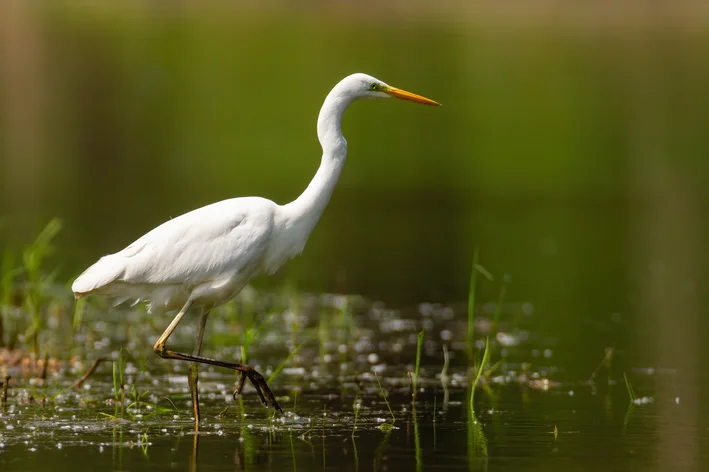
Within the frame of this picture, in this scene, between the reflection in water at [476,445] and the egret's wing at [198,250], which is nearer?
the reflection in water at [476,445]

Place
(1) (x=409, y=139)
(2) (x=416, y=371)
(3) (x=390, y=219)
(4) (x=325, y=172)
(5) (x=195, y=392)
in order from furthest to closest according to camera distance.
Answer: (1) (x=409, y=139) → (3) (x=390, y=219) → (2) (x=416, y=371) → (4) (x=325, y=172) → (5) (x=195, y=392)

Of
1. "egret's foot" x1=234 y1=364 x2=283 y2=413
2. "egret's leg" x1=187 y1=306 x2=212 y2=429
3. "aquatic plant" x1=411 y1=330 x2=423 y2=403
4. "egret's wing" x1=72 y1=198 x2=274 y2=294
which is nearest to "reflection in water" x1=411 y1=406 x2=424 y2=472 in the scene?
"aquatic plant" x1=411 y1=330 x2=423 y2=403

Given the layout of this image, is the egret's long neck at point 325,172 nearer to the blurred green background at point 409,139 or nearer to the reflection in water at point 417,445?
the reflection in water at point 417,445

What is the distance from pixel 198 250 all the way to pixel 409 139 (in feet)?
83.1

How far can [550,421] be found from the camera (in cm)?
816

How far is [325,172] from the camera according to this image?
840cm

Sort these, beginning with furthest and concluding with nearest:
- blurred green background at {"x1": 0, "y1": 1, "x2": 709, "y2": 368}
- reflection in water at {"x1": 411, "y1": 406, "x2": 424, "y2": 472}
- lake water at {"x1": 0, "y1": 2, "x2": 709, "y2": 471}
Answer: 1. blurred green background at {"x1": 0, "y1": 1, "x2": 709, "y2": 368}
2. lake water at {"x1": 0, "y1": 2, "x2": 709, "y2": 471}
3. reflection in water at {"x1": 411, "y1": 406, "x2": 424, "y2": 472}

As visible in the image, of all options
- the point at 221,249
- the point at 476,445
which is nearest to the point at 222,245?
the point at 221,249

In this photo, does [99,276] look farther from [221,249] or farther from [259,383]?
[259,383]

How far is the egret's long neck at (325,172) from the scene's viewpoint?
27.4ft

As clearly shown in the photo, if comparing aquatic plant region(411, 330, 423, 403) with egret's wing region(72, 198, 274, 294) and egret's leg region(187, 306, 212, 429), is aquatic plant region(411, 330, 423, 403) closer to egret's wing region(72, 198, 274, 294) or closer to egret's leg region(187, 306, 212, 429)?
egret's wing region(72, 198, 274, 294)

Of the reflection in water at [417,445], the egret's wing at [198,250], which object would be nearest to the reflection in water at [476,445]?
the reflection in water at [417,445]

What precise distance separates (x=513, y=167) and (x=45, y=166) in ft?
32.8

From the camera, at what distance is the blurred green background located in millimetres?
16328
